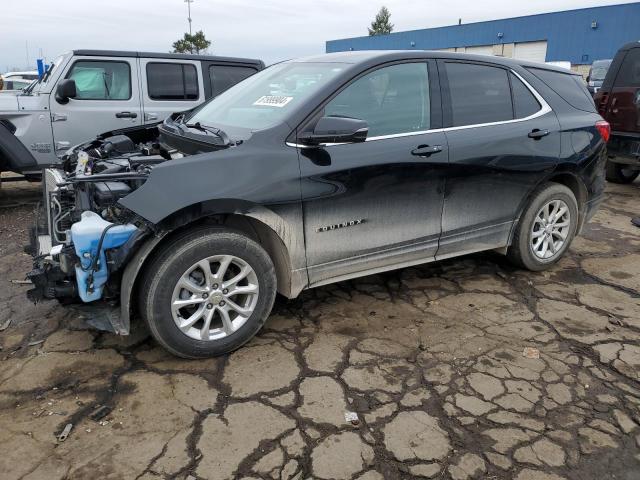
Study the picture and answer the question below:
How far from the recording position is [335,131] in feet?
9.59

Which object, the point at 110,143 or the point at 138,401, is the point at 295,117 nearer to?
the point at 110,143

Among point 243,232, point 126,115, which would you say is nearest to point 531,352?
point 243,232

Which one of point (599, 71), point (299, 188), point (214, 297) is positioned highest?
point (599, 71)

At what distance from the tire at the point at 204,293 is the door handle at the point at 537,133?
2.35 m

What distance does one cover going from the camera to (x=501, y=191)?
3.92 metres

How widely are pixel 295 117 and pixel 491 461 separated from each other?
2.12 meters

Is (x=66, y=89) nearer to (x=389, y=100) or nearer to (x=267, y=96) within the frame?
(x=267, y=96)

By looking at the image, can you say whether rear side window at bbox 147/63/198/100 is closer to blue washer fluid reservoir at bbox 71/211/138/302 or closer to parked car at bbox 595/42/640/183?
blue washer fluid reservoir at bbox 71/211/138/302

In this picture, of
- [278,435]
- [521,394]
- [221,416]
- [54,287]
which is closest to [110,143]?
[54,287]

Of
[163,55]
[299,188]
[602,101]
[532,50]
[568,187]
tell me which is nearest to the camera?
[299,188]

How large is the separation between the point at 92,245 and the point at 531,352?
2669 mm

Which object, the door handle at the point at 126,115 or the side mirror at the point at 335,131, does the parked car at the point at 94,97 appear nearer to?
the door handle at the point at 126,115

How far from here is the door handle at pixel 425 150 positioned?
134 inches

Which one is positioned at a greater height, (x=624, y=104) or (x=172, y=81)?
(x=172, y=81)
